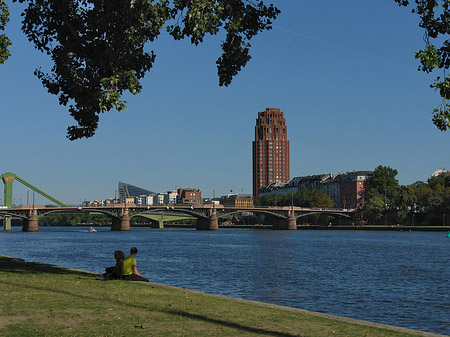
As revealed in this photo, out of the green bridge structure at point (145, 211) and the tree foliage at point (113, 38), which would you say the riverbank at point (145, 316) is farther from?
the green bridge structure at point (145, 211)

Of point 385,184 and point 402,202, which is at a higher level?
point 385,184

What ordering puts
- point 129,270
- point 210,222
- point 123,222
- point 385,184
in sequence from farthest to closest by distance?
point 385,184 < point 210,222 < point 123,222 < point 129,270

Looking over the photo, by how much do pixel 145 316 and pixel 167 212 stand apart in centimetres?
13540

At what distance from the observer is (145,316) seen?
12.3m

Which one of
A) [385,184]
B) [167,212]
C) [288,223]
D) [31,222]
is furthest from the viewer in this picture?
[385,184]

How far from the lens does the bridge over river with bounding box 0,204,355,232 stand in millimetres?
132750

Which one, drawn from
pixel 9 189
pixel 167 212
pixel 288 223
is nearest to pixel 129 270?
pixel 167 212

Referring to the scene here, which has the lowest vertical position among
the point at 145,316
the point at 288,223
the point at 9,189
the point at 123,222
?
the point at 288,223

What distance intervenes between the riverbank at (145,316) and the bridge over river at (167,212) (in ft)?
361

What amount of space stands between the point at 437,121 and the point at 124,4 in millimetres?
7884

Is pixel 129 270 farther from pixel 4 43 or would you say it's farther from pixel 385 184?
pixel 385 184

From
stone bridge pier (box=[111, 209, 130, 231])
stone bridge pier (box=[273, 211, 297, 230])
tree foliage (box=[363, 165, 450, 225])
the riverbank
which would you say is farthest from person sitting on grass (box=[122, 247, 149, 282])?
stone bridge pier (box=[273, 211, 297, 230])

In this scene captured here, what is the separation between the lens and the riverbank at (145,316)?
1071 cm

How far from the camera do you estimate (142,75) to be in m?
16.6
